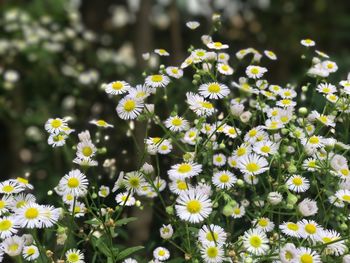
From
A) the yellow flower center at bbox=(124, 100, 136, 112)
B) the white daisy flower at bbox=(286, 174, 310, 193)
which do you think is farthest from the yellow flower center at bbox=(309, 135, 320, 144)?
the yellow flower center at bbox=(124, 100, 136, 112)

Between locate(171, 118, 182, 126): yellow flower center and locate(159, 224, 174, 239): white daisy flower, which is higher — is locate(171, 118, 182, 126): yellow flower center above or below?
above

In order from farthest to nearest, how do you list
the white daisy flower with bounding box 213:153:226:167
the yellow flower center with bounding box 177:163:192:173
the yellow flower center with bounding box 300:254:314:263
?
the white daisy flower with bounding box 213:153:226:167, the yellow flower center with bounding box 177:163:192:173, the yellow flower center with bounding box 300:254:314:263

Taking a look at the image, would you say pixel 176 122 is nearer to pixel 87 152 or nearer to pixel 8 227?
pixel 87 152

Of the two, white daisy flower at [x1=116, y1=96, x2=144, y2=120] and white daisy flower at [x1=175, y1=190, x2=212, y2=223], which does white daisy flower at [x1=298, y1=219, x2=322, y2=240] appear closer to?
white daisy flower at [x1=175, y1=190, x2=212, y2=223]

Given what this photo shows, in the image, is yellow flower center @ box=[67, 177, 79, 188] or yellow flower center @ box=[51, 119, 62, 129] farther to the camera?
yellow flower center @ box=[51, 119, 62, 129]

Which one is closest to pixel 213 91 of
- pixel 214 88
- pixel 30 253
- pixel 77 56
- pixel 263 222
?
pixel 214 88

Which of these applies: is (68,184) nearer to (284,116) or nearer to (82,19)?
(284,116)

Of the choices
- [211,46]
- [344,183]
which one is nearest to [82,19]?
[211,46]
